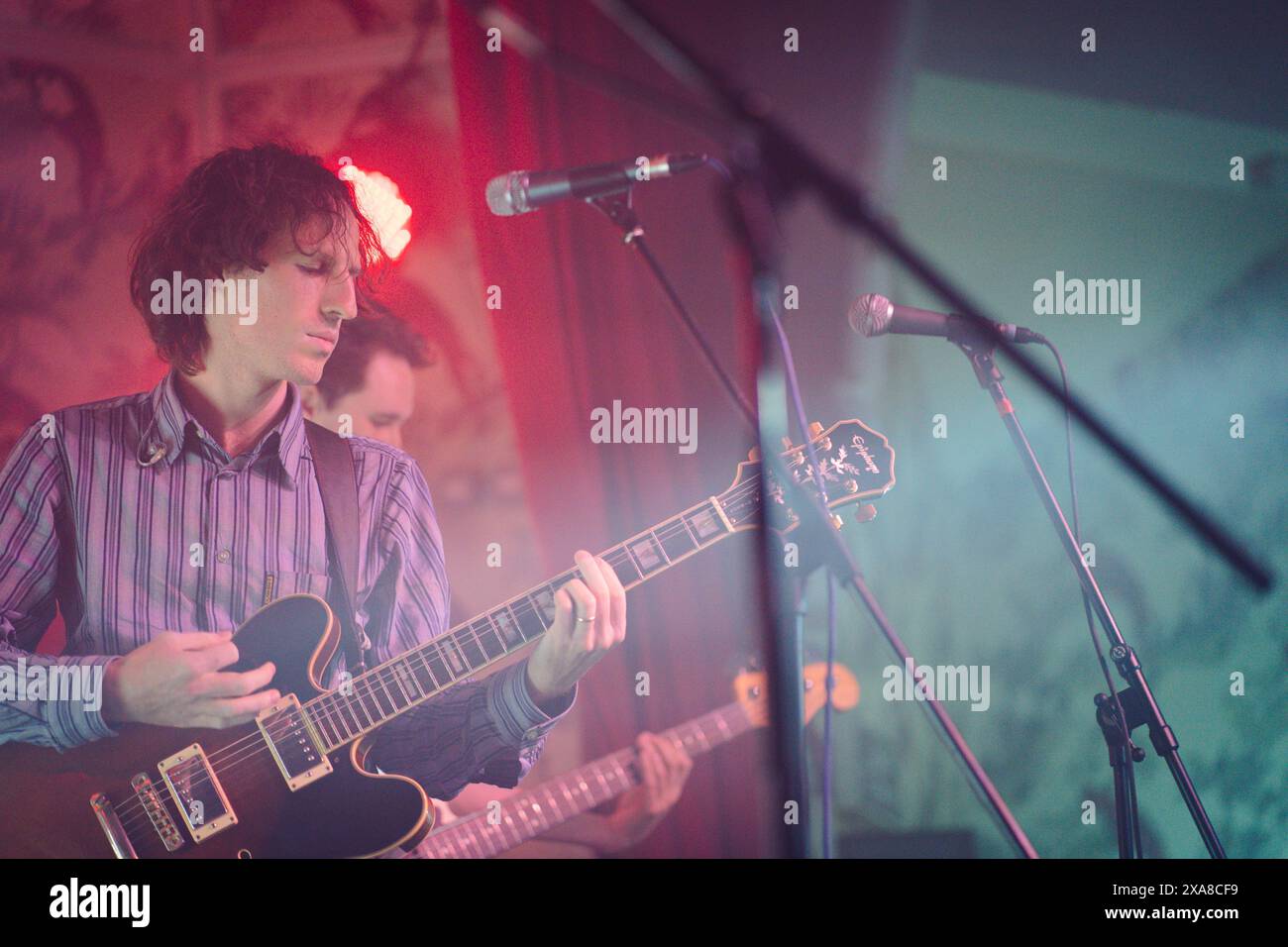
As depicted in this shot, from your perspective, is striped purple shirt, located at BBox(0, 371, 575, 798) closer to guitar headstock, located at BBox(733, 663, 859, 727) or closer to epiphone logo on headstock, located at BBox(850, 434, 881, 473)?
guitar headstock, located at BBox(733, 663, 859, 727)

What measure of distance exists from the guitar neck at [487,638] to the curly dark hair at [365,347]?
2.12 ft

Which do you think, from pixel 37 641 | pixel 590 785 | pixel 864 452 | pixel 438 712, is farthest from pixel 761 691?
pixel 37 641

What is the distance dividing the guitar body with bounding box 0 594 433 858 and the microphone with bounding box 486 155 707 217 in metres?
1.00

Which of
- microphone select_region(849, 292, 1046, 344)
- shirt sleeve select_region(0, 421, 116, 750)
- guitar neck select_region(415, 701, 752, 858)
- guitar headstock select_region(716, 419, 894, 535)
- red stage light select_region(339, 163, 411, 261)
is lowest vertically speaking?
guitar neck select_region(415, 701, 752, 858)

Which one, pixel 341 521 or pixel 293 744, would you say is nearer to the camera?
pixel 293 744

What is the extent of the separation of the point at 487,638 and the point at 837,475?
883 mm

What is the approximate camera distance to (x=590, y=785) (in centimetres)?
231

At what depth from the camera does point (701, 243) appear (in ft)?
7.94

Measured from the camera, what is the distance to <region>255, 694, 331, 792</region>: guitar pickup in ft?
6.92

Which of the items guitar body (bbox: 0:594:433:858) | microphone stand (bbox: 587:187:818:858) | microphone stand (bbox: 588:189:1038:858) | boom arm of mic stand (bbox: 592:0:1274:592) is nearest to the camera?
boom arm of mic stand (bbox: 592:0:1274:592)

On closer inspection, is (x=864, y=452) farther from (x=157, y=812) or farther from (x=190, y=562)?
(x=157, y=812)

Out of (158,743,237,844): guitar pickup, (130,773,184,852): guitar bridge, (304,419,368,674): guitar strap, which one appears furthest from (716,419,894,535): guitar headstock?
(130,773,184,852): guitar bridge

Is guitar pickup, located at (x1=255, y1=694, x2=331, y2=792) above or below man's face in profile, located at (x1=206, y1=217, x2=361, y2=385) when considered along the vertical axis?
below
